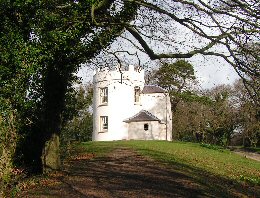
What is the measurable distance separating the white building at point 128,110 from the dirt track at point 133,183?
22.6m

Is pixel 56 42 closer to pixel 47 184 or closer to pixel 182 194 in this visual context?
pixel 47 184

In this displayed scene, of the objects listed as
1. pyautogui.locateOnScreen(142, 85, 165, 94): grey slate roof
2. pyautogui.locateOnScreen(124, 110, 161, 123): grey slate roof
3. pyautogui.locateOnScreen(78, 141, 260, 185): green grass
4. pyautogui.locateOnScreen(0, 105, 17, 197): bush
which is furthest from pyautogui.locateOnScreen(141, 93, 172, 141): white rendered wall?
pyautogui.locateOnScreen(0, 105, 17, 197): bush

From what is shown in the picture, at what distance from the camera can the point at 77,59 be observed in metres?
15.6

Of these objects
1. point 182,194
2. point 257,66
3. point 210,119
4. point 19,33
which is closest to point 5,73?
point 19,33

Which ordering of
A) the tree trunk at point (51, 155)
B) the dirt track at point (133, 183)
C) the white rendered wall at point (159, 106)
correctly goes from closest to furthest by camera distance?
1. the dirt track at point (133, 183)
2. the tree trunk at point (51, 155)
3. the white rendered wall at point (159, 106)

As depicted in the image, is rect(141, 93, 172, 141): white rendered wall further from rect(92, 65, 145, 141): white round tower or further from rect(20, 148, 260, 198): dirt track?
rect(20, 148, 260, 198): dirt track

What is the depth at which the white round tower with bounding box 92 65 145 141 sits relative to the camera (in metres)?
40.7

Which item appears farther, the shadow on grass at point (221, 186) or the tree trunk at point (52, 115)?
the tree trunk at point (52, 115)

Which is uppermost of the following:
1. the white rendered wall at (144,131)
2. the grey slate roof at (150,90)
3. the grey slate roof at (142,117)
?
the grey slate roof at (150,90)

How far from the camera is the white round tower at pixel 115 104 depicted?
40.7 m

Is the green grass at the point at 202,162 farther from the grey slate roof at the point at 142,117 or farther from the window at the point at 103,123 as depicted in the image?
the window at the point at 103,123


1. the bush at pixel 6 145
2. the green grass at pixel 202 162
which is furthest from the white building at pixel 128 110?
the bush at pixel 6 145

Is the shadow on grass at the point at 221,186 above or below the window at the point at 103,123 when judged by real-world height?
below

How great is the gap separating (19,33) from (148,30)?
4657mm
